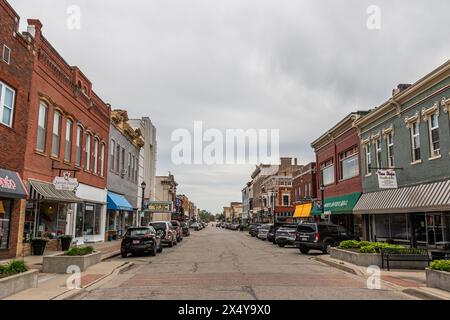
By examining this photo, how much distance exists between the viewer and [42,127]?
21891 millimetres

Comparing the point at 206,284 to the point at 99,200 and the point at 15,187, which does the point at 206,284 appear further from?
the point at 99,200

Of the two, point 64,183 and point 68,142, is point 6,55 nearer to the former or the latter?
point 64,183

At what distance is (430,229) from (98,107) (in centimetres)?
2308

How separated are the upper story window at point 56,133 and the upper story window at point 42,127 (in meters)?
1.21

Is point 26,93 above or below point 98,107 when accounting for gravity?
below

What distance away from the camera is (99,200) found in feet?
103

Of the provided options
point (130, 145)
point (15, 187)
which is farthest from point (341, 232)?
point (130, 145)

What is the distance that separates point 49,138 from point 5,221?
5.97m

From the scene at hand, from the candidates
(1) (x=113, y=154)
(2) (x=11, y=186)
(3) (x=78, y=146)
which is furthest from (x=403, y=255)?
(1) (x=113, y=154)

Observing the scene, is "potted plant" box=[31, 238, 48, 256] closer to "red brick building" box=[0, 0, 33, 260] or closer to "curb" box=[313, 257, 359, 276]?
"red brick building" box=[0, 0, 33, 260]

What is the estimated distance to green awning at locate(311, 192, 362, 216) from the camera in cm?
3064

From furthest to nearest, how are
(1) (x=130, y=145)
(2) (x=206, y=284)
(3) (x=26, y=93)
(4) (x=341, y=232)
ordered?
(1) (x=130, y=145) → (4) (x=341, y=232) → (3) (x=26, y=93) → (2) (x=206, y=284)

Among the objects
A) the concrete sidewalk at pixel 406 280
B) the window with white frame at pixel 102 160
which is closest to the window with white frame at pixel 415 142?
the concrete sidewalk at pixel 406 280

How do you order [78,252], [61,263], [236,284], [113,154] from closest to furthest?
[236,284]
[61,263]
[78,252]
[113,154]
